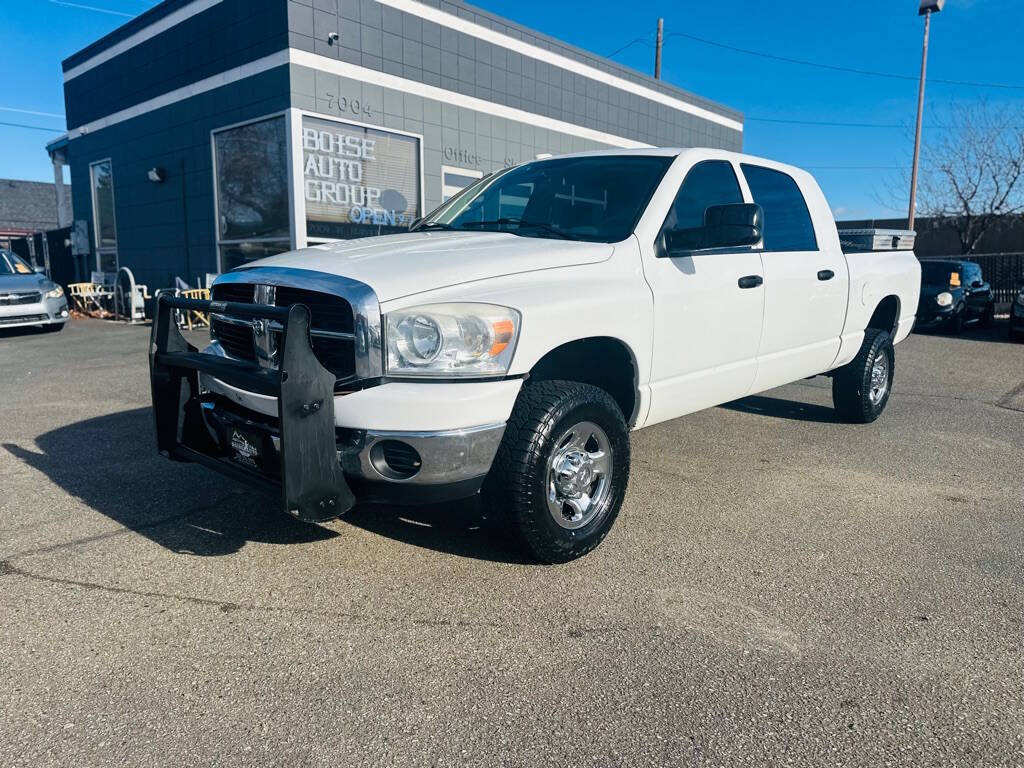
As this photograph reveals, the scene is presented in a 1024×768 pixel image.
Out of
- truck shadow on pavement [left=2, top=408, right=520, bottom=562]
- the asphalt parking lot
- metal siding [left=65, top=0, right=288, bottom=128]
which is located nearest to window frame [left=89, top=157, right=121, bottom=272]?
metal siding [left=65, top=0, right=288, bottom=128]

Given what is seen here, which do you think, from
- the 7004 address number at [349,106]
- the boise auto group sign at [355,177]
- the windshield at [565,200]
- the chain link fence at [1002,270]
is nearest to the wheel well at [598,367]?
the windshield at [565,200]

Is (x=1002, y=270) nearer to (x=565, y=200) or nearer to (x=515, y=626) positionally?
(x=565, y=200)

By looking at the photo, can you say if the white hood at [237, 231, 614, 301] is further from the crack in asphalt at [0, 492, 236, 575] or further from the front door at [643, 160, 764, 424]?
the crack in asphalt at [0, 492, 236, 575]

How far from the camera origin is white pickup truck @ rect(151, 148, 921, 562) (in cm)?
294

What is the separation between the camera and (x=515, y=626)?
9.55 ft

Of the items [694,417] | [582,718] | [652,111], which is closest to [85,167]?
[652,111]

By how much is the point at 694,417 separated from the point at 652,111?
16.3 meters

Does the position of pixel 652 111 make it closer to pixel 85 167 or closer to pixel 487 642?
pixel 85 167

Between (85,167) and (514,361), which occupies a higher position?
(85,167)

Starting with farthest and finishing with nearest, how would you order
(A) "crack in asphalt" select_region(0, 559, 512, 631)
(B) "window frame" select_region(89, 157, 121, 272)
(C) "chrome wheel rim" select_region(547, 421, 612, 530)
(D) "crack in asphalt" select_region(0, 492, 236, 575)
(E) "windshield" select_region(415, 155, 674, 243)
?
(B) "window frame" select_region(89, 157, 121, 272), (E) "windshield" select_region(415, 155, 674, 243), (D) "crack in asphalt" select_region(0, 492, 236, 575), (C) "chrome wheel rim" select_region(547, 421, 612, 530), (A) "crack in asphalt" select_region(0, 559, 512, 631)

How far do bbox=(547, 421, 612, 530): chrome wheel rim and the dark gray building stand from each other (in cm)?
889

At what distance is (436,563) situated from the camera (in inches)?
136

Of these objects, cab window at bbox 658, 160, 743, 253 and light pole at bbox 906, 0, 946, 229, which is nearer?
cab window at bbox 658, 160, 743, 253

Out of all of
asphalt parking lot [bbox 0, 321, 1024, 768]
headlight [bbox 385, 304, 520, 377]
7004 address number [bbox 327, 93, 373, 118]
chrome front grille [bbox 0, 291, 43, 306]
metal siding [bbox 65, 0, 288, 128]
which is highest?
metal siding [bbox 65, 0, 288, 128]
